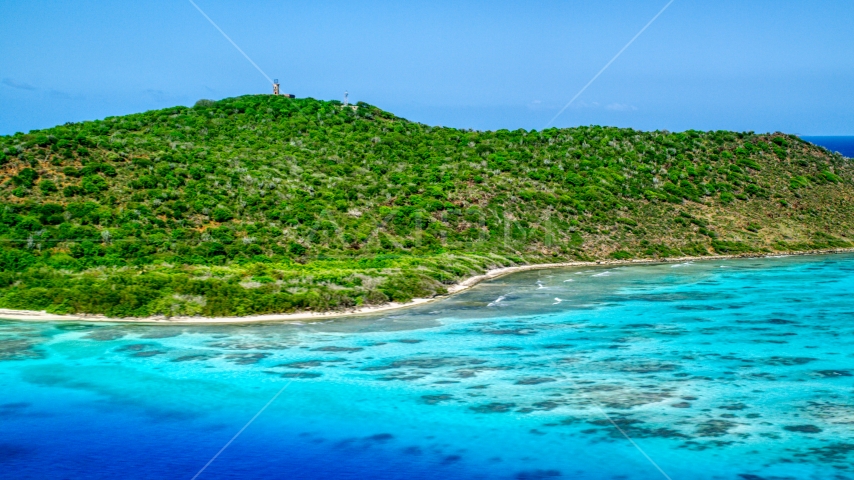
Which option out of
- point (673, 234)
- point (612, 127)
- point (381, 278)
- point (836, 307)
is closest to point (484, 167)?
point (673, 234)

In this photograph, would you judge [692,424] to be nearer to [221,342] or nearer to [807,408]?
[807,408]

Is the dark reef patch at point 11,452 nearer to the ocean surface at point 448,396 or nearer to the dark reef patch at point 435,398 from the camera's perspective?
the ocean surface at point 448,396

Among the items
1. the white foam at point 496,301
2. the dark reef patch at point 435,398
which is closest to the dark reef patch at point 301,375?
the dark reef patch at point 435,398

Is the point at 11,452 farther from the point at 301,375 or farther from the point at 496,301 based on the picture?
the point at 496,301

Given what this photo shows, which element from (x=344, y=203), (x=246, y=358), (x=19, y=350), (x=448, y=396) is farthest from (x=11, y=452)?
(x=344, y=203)

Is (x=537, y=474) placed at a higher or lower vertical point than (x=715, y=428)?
lower

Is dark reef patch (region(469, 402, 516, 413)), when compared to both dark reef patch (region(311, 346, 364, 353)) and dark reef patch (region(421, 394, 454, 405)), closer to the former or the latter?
dark reef patch (region(421, 394, 454, 405))
